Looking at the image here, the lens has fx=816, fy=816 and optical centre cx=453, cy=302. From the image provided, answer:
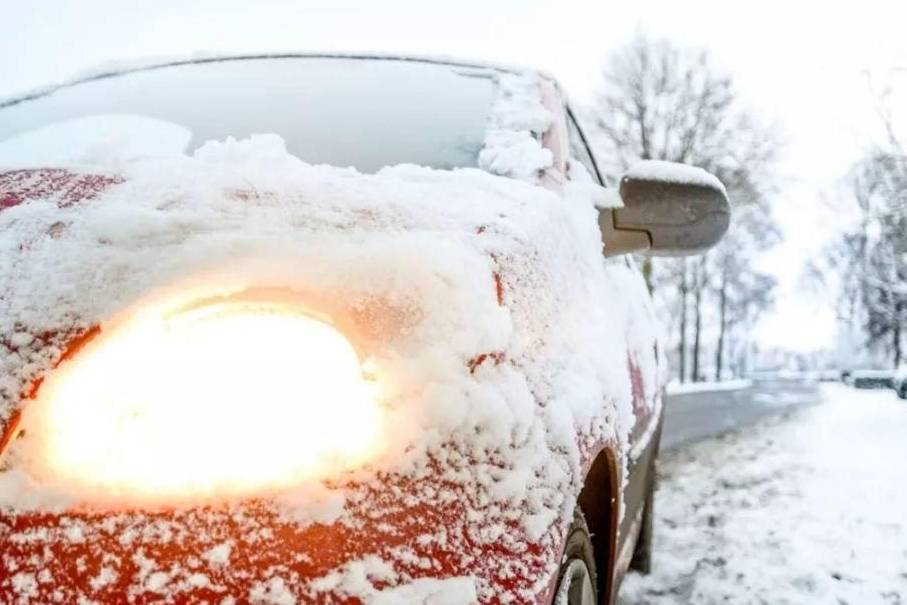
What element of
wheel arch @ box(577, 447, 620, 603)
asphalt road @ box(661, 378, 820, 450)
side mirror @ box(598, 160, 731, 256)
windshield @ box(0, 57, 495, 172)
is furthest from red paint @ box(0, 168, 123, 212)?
asphalt road @ box(661, 378, 820, 450)

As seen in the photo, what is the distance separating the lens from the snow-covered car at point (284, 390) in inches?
37.0

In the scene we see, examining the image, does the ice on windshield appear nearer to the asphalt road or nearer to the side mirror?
the side mirror

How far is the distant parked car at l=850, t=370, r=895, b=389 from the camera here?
30.9 meters

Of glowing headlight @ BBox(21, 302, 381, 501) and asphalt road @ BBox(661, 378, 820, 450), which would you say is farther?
asphalt road @ BBox(661, 378, 820, 450)

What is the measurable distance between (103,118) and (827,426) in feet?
36.9

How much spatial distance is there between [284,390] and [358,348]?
0.11 m

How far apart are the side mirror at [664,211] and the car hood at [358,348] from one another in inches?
29.5

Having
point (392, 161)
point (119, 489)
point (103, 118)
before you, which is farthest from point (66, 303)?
point (103, 118)

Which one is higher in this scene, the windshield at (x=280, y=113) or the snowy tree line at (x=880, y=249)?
the windshield at (x=280, y=113)

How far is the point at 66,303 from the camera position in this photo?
3.56 feet

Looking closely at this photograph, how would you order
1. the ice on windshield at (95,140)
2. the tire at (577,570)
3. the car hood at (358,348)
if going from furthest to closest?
the ice on windshield at (95,140) < the tire at (577,570) < the car hood at (358,348)

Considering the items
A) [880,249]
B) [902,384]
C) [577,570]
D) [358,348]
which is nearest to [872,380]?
[880,249]

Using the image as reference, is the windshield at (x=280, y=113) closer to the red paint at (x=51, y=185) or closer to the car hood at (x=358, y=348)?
the red paint at (x=51, y=185)

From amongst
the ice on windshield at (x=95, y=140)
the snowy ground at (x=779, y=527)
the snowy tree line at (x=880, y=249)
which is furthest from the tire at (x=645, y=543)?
the snowy tree line at (x=880, y=249)
